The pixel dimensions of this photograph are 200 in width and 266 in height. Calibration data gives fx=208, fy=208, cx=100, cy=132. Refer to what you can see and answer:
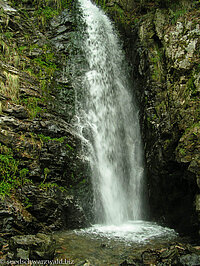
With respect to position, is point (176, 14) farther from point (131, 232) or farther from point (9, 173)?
point (9, 173)

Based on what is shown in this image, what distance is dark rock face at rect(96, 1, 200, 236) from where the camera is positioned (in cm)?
628

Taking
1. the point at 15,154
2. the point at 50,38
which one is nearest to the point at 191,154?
the point at 15,154

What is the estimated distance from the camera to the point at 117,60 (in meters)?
11.7

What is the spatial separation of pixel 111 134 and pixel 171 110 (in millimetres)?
2970

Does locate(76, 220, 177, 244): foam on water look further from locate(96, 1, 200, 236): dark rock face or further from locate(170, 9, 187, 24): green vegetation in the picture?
locate(170, 9, 187, 24): green vegetation

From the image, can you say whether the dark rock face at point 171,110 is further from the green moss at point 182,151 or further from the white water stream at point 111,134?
the white water stream at point 111,134

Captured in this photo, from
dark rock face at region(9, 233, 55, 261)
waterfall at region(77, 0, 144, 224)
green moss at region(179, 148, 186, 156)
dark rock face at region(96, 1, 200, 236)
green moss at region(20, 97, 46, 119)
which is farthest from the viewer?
waterfall at region(77, 0, 144, 224)

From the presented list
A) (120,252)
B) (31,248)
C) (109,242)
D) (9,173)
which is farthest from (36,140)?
(120,252)

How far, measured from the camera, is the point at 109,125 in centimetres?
965

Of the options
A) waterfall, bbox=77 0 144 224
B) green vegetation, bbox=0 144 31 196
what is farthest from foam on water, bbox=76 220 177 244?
green vegetation, bbox=0 144 31 196

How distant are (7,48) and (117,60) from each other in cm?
581

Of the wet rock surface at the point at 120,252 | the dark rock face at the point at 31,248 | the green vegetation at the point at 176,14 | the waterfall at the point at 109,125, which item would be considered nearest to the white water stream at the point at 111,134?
the waterfall at the point at 109,125

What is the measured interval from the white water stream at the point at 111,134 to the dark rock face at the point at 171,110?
828 mm

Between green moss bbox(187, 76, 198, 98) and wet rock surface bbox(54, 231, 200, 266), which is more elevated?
green moss bbox(187, 76, 198, 98)
